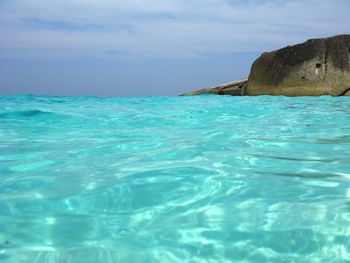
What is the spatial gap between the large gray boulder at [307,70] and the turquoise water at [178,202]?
35.4ft

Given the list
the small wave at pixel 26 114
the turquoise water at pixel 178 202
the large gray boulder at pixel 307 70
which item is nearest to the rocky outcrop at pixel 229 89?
the large gray boulder at pixel 307 70

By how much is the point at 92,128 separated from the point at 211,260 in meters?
4.42

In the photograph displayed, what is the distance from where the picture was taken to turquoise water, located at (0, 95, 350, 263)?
1.59m

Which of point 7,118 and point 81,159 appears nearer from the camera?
point 81,159

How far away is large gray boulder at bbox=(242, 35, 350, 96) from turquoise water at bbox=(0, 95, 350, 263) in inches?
425

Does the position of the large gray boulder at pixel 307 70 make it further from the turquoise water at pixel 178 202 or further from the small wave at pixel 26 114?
the turquoise water at pixel 178 202

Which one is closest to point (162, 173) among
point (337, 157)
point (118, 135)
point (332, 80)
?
point (337, 157)

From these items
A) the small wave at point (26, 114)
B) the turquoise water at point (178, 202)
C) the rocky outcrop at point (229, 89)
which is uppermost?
the rocky outcrop at point (229, 89)

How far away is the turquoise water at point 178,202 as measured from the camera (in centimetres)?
159

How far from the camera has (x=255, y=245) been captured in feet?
5.29

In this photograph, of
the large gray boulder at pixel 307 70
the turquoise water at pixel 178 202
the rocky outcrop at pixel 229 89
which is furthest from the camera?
the rocky outcrop at pixel 229 89

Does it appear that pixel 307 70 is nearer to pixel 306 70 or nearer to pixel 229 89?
pixel 306 70

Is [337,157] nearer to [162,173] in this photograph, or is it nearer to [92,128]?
[162,173]

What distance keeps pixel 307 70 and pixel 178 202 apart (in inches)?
527
